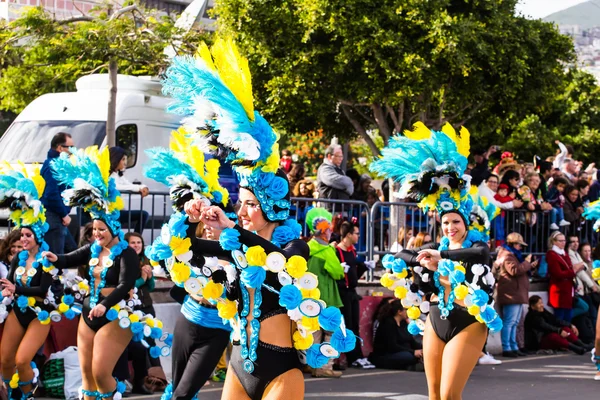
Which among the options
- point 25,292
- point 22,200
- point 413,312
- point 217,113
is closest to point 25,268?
point 25,292

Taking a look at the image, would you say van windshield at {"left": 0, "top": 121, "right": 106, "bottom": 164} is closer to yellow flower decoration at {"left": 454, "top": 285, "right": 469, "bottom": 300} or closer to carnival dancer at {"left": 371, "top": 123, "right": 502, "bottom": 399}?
carnival dancer at {"left": 371, "top": 123, "right": 502, "bottom": 399}

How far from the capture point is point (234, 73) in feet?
16.6

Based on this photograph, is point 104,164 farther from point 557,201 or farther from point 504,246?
point 557,201

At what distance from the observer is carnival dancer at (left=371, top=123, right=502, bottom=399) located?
7109 millimetres

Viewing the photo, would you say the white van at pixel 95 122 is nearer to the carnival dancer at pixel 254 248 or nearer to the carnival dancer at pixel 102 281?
the carnival dancer at pixel 102 281

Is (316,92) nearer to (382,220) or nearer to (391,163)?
(382,220)

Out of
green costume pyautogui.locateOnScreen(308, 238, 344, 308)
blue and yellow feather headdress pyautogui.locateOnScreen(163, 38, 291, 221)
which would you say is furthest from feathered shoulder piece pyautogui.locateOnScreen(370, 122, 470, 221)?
green costume pyautogui.locateOnScreen(308, 238, 344, 308)

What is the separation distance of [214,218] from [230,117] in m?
0.57

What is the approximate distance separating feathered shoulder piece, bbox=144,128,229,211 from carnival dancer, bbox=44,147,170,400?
2274 millimetres

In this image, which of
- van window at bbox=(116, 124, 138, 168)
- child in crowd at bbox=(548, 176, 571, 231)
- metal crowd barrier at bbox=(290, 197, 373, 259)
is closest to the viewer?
metal crowd barrier at bbox=(290, 197, 373, 259)

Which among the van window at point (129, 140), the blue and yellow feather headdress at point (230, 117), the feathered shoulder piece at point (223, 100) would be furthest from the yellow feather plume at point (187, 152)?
the van window at point (129, 140)

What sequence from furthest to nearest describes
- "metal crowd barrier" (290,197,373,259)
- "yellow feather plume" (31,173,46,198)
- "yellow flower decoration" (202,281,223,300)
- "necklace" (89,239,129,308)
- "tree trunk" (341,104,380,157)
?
"tree trunk" (341,104,380,157) < "metal crowd barrier" (290,197,373,259) < "yellow feather plume" (31,173,46,198) < "necklace" (89,239,129,308) < "yellow flower decoration" (202,281,223,300)

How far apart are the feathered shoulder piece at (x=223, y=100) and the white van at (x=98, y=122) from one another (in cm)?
734

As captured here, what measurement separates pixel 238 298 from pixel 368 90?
466 inches
